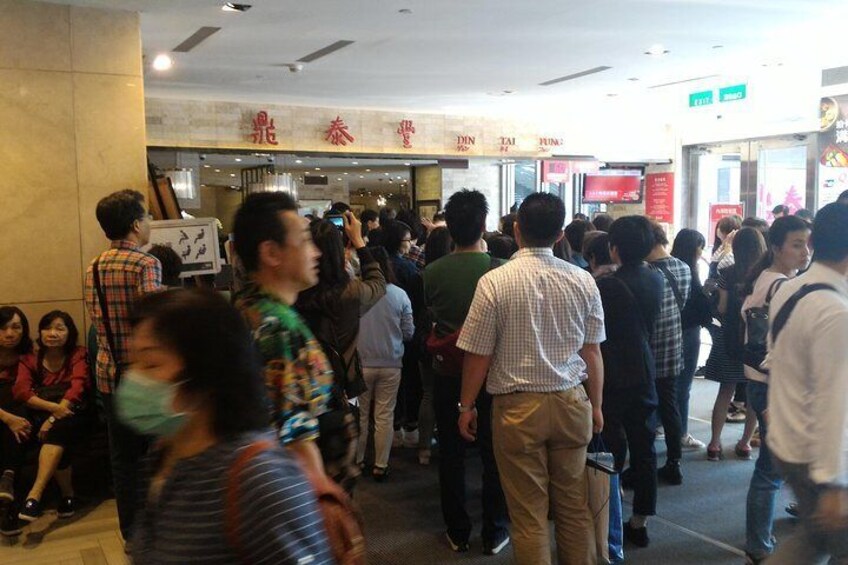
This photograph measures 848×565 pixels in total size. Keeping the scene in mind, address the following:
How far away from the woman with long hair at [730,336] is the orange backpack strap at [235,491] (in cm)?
388

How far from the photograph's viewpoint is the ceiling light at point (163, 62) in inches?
278

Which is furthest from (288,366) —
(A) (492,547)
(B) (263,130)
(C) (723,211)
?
(C) (723,211)

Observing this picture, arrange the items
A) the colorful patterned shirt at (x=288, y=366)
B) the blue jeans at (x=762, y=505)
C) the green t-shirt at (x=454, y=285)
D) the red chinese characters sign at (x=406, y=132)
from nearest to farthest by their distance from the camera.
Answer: the colorful patterned shirt at (x=288, y=366), the blue jeans at (x=762, y=505), the green t-shirt at (x=454, y=285), the red chinese characters sign at (x=406, y=132)

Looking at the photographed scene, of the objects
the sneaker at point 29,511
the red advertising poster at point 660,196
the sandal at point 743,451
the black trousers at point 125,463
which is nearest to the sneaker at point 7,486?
the sneaker at point 29,511

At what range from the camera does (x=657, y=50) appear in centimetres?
727

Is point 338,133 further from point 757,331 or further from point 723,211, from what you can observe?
point 757,331

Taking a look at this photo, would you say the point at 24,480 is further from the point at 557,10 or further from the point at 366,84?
the point at 366,84

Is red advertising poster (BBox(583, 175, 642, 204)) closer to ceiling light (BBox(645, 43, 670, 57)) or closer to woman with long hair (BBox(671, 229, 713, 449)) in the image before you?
ceiling light (BBox(645, 43, 670, 57))

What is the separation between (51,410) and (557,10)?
4.57m

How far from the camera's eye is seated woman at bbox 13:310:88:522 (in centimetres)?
441

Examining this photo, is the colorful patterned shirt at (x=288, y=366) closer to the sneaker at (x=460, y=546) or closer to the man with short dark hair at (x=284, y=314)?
the man with short dark hair at (x=284, y=314)

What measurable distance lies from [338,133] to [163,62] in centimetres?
322

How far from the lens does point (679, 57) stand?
7.70 meters

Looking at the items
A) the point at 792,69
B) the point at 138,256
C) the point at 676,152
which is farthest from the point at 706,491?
the point at 676,152
